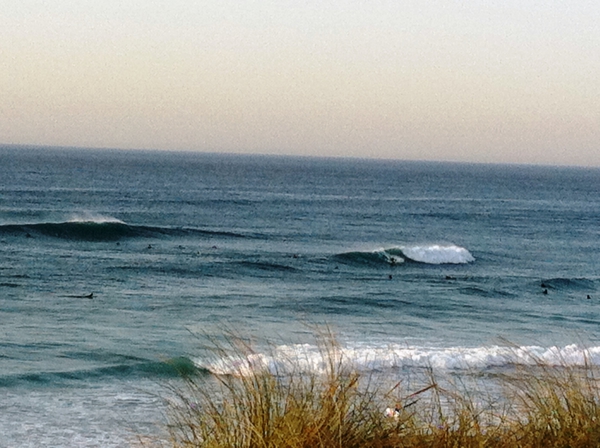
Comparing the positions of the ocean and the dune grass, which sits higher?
the dune grass

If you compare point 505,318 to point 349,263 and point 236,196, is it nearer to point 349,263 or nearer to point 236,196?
point 349,263

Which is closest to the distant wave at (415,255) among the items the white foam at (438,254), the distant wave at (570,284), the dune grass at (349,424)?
the white foam at (438,254)

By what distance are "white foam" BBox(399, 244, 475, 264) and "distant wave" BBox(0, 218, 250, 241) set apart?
8412 mm

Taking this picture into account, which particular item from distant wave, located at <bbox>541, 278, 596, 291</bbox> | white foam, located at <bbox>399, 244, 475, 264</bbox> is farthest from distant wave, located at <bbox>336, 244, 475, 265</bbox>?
distant wave, located at <bbox>541, 278, 596, 291</bbox>

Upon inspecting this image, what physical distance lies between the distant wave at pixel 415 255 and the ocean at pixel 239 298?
12cm

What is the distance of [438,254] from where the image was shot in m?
36.6

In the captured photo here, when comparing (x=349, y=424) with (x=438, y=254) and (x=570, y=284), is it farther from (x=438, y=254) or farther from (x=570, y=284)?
(x=438, y=254)

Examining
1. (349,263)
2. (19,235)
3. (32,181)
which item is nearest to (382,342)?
(349,263)

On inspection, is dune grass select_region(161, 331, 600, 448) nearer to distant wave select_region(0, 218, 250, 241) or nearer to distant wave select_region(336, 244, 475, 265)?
distant wave select_region(336, 244, 475, 265)

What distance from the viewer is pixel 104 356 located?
1484cm

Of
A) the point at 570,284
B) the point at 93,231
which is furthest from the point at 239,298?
the point at 93,231

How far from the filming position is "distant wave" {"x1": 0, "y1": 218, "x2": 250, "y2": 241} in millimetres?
37031

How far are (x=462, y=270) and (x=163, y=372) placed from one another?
20.0 m

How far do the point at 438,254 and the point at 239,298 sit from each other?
15.6 metres
